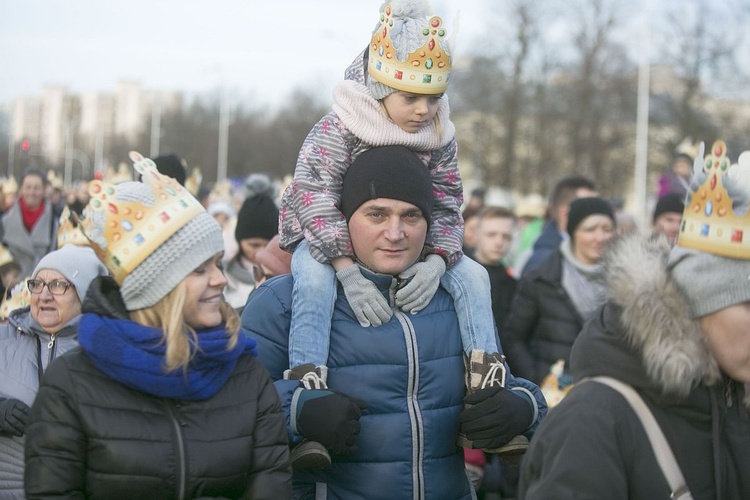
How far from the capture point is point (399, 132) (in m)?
3.80

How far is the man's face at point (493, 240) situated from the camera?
8562 millimetres

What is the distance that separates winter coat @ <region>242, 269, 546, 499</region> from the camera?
11.5 ft

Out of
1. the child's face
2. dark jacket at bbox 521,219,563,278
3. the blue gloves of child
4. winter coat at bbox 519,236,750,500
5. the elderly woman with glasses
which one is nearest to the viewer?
winter coat at bbox 519,236,750,500

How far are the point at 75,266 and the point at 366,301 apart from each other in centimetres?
185

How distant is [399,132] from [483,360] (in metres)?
0.88

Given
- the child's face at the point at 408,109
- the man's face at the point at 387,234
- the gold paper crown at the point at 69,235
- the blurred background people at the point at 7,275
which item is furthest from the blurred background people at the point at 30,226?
the man's face at the point at 387,234

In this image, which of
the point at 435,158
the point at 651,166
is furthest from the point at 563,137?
the point at 435,158

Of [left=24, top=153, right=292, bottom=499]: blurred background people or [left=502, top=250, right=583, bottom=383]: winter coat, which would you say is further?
[left=502, top=250, right=583, bottom=383]: winter coat

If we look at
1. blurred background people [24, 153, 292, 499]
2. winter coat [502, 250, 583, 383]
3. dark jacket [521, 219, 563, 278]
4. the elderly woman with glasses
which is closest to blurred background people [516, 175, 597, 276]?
dark jacket [521, 219, 563, 278]

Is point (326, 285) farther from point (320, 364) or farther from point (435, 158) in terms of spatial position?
point (435, 158)

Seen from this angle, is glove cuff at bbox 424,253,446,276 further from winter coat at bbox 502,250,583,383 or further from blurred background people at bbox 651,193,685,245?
blurred background people at bbox 651,193,685,245

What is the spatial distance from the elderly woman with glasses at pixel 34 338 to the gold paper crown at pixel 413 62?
5.91 feet

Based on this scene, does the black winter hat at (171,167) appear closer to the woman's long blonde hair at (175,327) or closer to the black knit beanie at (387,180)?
the black knit beanie at (387,180)

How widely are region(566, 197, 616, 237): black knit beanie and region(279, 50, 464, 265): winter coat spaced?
3.60 meters
